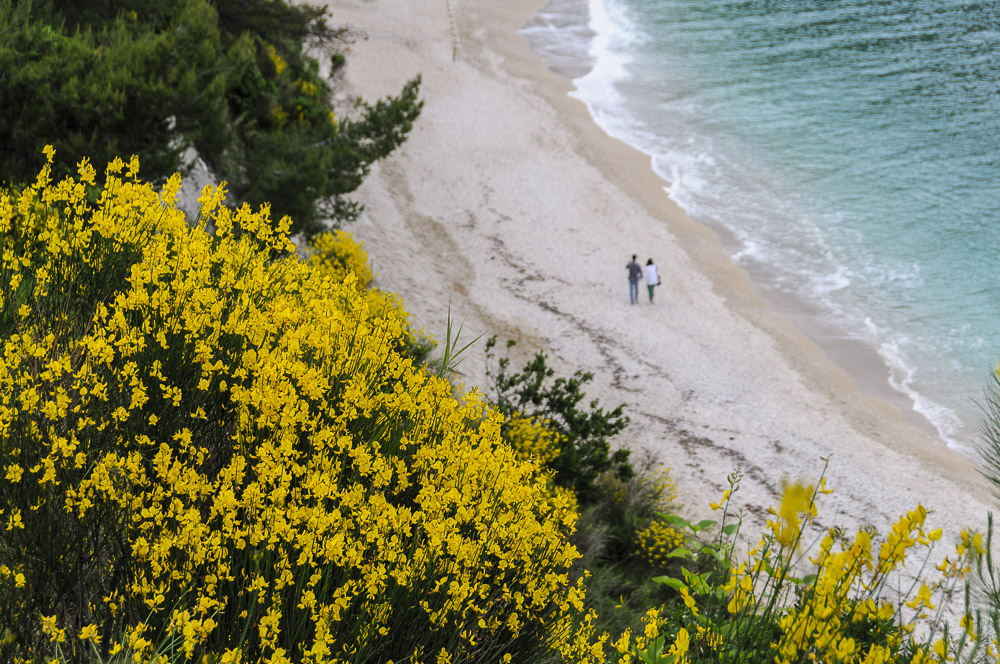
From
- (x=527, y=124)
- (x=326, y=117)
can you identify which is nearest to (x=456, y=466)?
(x=326, y=117)

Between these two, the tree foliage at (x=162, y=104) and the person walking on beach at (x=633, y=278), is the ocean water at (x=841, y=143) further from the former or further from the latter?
the tree foliage at (x=162, y=104)

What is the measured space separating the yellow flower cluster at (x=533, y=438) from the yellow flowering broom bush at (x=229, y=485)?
413 cm

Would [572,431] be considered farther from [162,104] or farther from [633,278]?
[633,278]

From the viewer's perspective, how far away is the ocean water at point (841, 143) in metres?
17.9

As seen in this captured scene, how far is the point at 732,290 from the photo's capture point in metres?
18.7

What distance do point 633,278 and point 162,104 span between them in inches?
424

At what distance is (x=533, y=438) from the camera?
866 cm

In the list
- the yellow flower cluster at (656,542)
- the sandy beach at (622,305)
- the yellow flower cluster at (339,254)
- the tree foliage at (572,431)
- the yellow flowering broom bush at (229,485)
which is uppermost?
the yellow flowering broom bush at (229,485)

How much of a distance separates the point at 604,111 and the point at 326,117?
1463 centimetres

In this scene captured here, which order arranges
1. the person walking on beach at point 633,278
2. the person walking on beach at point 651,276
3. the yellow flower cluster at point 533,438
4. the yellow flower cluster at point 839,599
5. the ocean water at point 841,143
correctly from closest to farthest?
the yellow flower cluster at point 839,599 → the yellow flower cluster at point 533,438 → the person walking on beach at point 633,278 → the person walking on beach at point 651,276 → the ocean water at point 841,143

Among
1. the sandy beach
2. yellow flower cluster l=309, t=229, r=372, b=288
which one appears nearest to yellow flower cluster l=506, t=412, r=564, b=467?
the sandy beach

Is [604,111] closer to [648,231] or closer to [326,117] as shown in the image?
[648,231]

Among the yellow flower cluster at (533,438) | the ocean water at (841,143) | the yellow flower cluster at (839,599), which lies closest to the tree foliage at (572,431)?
the yellow flower cluster at (533,438)

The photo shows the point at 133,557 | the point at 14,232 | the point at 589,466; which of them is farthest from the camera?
A: the point at 589,466
